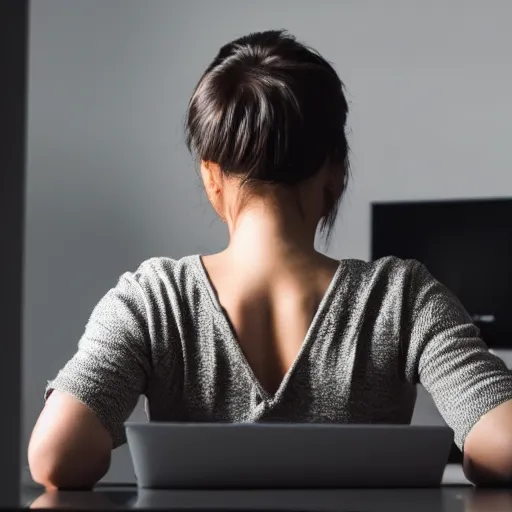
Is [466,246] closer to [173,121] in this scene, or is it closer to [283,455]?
[173,121]

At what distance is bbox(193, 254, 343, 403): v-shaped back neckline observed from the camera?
761 mm

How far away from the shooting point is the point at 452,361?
2.47ft

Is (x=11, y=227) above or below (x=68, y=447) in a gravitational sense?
above

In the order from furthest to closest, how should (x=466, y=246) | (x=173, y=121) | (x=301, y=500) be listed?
1. (x=173, y=121)
2. (x=466, y=246)
3. (x=301, y=500)

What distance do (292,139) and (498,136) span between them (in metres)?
3.66

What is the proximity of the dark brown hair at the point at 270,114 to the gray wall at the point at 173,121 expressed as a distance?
3510 millimetres

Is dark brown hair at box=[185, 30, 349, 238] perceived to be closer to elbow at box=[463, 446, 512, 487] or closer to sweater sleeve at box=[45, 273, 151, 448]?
sweater sleeve at box=[45, 273, 151, 448]

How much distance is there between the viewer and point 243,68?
2.67 feet

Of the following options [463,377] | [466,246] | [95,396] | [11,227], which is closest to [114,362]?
[95,396]

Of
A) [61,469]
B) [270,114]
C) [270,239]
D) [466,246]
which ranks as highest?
[270,114]

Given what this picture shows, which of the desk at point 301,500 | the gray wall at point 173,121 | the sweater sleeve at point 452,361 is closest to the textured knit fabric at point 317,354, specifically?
the sweater sleeve at point 452,361

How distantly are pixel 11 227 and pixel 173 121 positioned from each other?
460cm

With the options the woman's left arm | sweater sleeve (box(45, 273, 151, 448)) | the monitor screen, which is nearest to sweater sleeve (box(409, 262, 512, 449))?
the woman's left arm

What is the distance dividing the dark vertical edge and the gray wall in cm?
419
